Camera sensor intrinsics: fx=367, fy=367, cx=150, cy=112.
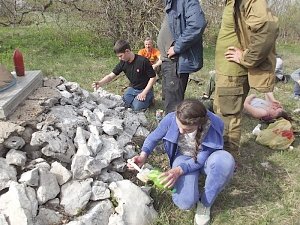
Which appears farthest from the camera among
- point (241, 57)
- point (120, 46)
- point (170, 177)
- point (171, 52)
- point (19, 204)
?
point (120, 46)

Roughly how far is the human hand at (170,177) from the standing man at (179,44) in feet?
3.97

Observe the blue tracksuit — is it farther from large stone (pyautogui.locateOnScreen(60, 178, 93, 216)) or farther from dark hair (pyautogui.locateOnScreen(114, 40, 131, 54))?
dark hair (pyautogui.locateOnScreen(114, 40, 131, 54))

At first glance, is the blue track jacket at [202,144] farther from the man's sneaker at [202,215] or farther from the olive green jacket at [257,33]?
the olive green jacket at [257,33]

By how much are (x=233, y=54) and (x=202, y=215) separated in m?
1.37

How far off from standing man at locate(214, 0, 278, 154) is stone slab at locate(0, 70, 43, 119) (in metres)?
1.75

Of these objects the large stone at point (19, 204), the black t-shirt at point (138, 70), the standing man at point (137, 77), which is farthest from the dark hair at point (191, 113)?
the black t-shirt at point (138, 70)

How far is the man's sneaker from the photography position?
2740mm

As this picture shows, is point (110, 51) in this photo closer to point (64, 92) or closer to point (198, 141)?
point (64, 92)

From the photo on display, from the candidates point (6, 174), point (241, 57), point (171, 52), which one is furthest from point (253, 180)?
point (6, 174)

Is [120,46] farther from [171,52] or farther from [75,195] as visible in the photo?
[75,195]

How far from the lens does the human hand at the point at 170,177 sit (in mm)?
2590

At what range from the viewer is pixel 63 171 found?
283cm

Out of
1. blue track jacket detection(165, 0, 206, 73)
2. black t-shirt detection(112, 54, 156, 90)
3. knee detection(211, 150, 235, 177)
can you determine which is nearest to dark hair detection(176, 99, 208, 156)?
knee detection(211, 150, 235, 177)

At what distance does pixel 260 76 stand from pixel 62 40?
7.82m
